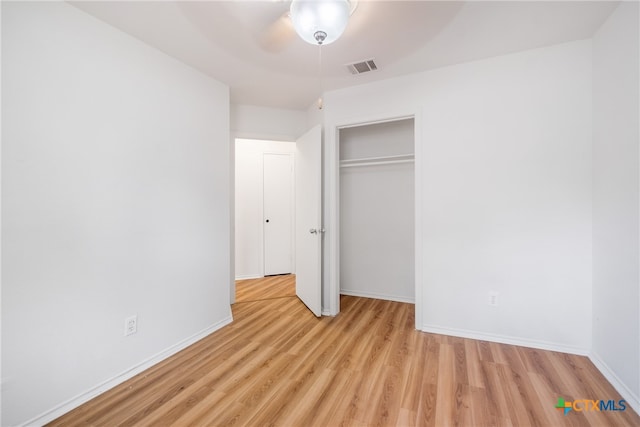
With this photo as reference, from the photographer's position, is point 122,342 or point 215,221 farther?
point 215,221

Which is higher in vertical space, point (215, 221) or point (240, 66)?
point (240, 66)

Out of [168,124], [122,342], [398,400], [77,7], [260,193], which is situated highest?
[77,7]

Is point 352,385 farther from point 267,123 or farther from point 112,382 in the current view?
point 267,123

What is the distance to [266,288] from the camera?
3768mm

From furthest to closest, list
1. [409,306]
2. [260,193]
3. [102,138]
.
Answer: [260,193]
[409,306]
[102,138]

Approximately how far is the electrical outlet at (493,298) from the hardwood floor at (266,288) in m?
2.21

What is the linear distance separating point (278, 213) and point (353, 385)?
3098 millimetres

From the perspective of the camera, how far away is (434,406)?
153 cm

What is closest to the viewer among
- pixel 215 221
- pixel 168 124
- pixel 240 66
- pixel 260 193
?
Result: pixel 168 124

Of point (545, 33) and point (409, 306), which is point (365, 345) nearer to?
point (409, 306)

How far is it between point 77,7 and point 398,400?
3063 millimetres

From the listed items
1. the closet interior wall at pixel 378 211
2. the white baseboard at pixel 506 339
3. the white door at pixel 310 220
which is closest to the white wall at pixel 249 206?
the white door at pixel 310 220

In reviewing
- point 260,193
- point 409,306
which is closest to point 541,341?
point 409,306

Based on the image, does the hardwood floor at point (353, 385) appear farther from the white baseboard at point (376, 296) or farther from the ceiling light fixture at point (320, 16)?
the ceiling light fixture at point (320, 16)
